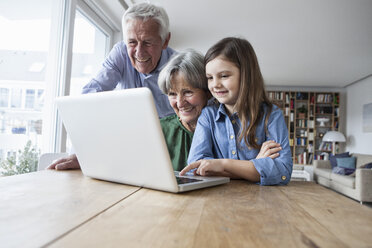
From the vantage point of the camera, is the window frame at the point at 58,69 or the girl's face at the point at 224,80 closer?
the girl's face at the point at 224,80

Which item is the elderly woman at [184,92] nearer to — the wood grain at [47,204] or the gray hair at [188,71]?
the gray hair at [188,71]

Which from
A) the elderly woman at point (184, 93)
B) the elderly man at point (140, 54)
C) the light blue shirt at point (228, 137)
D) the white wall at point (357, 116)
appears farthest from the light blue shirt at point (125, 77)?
the white wall at point (357, 116)

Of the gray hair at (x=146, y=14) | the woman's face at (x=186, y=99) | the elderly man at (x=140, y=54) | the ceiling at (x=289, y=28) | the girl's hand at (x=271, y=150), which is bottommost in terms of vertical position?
the girl's hand at (x=271, y=150)

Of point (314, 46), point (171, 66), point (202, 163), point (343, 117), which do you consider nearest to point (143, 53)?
point (171, 66)

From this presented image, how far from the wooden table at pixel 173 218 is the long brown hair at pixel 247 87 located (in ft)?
1.44

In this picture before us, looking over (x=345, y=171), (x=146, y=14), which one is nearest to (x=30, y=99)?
(x=146, y=14)

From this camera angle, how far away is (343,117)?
822 centimetres

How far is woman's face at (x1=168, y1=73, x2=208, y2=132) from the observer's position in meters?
1.33

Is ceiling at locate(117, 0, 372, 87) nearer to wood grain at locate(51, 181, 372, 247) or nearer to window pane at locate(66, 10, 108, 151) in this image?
window pane at locate(66, 10, 108, 151)

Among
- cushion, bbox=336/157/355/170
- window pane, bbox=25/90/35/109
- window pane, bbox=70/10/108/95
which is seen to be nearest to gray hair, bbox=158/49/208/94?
window pane, bbox=25/90/35/109

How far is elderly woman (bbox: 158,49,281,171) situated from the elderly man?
1.28 ft

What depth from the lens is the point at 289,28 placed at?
13.9ft

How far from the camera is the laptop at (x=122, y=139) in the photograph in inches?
24.5

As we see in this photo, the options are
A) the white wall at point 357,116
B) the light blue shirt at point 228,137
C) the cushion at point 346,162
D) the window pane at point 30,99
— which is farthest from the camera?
the white wall at point 357,116
